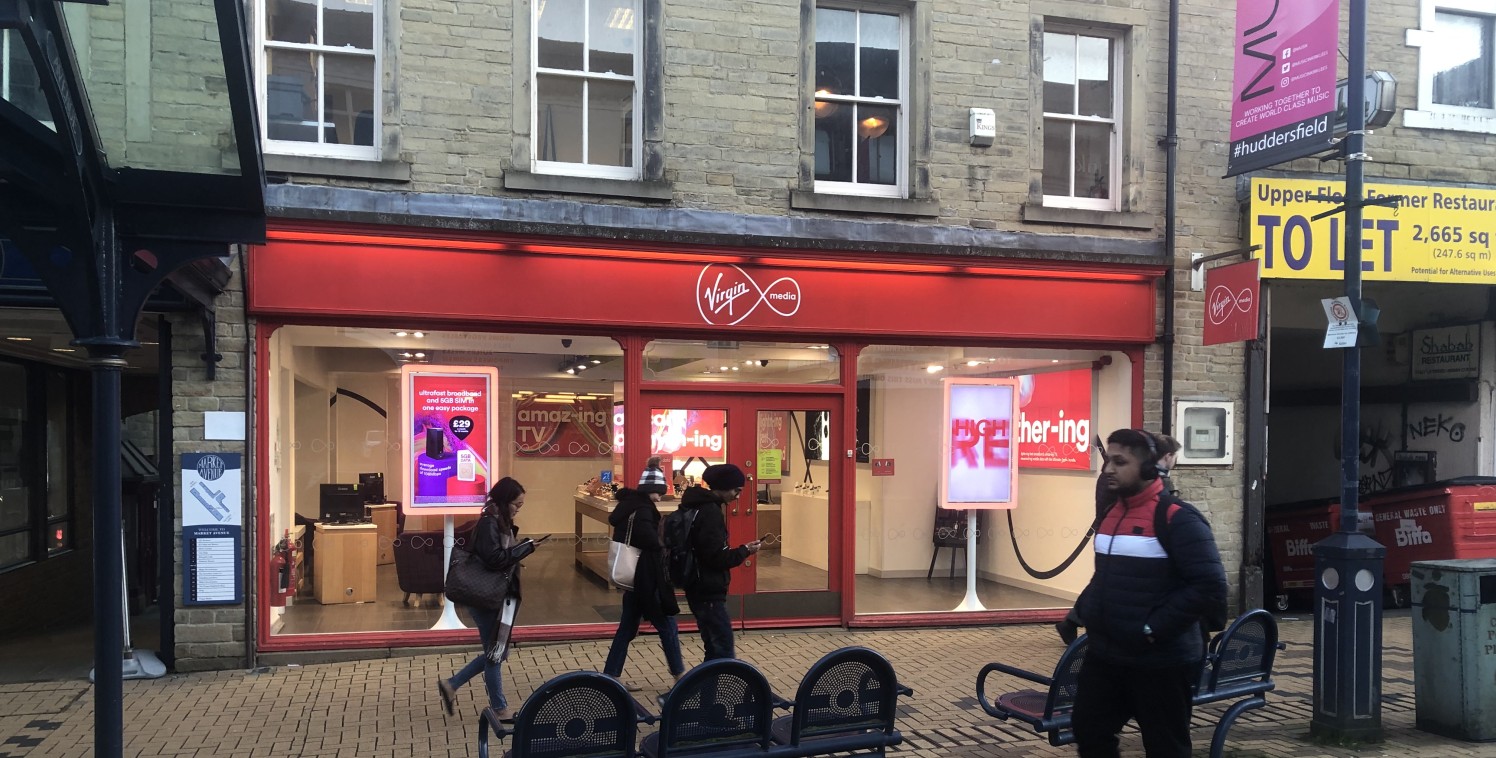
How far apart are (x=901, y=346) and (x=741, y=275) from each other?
5.87ft

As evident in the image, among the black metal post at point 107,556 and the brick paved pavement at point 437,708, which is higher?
the black metal post at point 107,556

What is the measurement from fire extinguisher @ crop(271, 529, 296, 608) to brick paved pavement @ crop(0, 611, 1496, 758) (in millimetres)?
645

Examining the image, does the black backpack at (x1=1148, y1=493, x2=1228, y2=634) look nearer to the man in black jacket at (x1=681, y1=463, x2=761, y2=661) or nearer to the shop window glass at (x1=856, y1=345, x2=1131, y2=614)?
the man in black jacket at (x1=681, y1=463, x2=761, y2=661)

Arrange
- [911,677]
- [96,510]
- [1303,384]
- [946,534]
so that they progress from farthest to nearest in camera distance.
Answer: [1303,384] → [946,534] → [911,677] → [96,510]

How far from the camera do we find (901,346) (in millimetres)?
9891

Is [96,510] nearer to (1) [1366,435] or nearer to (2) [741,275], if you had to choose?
(2) [741,275]

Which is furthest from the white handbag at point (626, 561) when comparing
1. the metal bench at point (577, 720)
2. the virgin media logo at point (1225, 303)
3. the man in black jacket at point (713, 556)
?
the virgin media logo at point (1225, 303)

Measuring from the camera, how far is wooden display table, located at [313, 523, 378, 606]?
9.27m

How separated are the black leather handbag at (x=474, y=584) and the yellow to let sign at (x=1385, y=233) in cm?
790


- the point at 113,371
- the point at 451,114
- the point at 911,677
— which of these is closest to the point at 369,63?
the point at 451,114

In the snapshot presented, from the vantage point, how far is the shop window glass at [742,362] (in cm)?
933

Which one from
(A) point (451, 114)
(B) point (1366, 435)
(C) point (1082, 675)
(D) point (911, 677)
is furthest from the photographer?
(B) point (1366, 435)

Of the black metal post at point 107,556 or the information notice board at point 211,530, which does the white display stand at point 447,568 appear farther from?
the black metal post at point 107,556

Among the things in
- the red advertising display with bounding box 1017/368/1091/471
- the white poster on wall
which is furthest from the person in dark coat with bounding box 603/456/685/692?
the white poster on wall
